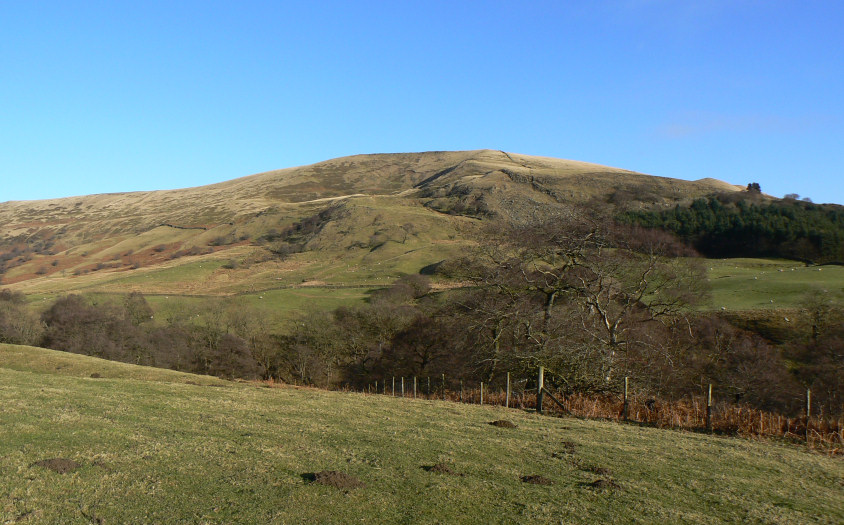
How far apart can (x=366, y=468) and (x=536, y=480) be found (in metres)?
3.23

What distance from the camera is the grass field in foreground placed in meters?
8.35

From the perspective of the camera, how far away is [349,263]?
5002 inches

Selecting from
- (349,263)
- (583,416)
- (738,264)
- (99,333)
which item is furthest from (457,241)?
(583,416)

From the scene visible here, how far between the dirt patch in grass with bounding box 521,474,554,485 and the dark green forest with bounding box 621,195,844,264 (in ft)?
317

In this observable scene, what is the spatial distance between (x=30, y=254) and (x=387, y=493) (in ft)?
661

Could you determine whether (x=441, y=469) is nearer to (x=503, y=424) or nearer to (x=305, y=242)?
(x=503, y=424)

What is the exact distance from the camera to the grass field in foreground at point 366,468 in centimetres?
835

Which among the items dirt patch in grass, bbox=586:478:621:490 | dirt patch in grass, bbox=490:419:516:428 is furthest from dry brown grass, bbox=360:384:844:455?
dirt patch in grass, bbox=586:478:621:490

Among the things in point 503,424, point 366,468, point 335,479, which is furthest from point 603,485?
point 503,424

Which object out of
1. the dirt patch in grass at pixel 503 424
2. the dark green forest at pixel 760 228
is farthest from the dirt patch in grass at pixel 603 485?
the dark green forest at pixel 760 228

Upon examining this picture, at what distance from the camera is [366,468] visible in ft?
35.2

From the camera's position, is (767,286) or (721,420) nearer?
(721,420)

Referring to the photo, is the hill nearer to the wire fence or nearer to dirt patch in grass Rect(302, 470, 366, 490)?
the wire fence

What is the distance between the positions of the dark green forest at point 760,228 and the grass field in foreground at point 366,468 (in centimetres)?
9260
